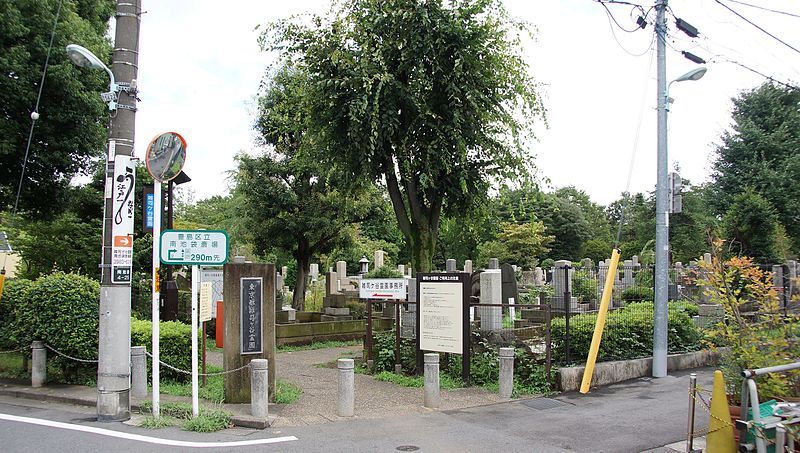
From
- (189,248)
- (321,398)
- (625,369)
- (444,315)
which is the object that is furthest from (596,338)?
(189,248)

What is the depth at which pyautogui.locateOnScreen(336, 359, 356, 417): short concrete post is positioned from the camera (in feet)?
28.8

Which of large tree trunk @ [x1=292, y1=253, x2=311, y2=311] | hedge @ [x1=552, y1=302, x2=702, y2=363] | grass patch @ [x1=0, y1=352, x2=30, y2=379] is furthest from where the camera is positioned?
large tree trunk @ [x1=292, y1=253, x2=311, y2=311]

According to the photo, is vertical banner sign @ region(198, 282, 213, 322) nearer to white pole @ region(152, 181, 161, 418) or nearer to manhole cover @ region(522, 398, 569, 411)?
white pole @ region(152, 181, 161, 418)

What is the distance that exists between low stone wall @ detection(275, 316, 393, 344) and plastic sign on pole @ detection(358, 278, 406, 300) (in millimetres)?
4069

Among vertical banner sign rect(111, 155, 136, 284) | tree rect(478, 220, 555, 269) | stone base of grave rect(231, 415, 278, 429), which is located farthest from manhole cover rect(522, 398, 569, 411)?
tree rect(478, 220, 555, 269)

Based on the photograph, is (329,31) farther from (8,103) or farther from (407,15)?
(8,103)

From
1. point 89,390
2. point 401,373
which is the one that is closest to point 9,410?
point 89,390

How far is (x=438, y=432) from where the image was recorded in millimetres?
7961

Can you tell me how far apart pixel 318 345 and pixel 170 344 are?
24.5 ft

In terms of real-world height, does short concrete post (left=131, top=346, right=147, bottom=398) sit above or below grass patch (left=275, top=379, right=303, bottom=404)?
above

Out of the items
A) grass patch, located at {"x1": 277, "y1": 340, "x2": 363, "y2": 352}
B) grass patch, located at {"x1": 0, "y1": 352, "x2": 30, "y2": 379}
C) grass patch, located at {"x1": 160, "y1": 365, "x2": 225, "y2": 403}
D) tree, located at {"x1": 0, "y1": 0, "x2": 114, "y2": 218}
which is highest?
tree, located at {"x1": 0, "y1": 0, "x2": 114, "y2": 218}

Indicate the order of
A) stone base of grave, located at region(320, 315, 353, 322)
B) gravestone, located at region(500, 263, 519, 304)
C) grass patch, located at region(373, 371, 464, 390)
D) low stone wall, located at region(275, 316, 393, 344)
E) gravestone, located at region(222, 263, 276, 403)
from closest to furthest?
gravestone, located at region(222, 263, 276, 403), grass patch, located at region(373, 371, 464, 390), low stone wall, located at region(275, 316, 393, 344), gravestone, located at region(500, 263, 519, 304), stone base of grave, located at region(320, 315, 353, 322)

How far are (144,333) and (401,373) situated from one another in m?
4.97

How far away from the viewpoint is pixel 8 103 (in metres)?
14.3
